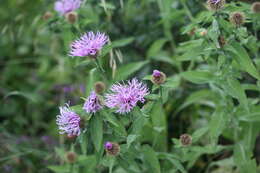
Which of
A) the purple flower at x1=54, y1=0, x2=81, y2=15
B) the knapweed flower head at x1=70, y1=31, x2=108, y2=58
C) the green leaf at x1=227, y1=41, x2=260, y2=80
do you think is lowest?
the green leaf at x1=227, y1=41, x2=260, y2=80

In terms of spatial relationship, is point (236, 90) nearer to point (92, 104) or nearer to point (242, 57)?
point (242, 57)

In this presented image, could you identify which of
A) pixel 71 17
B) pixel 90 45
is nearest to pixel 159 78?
pixel 90 45

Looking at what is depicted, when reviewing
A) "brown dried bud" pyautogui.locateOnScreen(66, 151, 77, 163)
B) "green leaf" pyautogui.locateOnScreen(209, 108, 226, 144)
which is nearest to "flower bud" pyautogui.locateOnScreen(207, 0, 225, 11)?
"green leaf" pyautogui.locateOnScreen(209, 108, 226, 144)

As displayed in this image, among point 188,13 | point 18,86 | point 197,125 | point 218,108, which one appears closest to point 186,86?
point 197,125

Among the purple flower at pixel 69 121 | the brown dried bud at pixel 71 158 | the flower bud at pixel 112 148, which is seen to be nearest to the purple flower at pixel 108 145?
the flower bud at pixel 112 148

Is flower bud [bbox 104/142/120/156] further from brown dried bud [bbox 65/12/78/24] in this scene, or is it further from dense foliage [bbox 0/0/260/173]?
brown dried bud [bbox 65/12/78/24]
